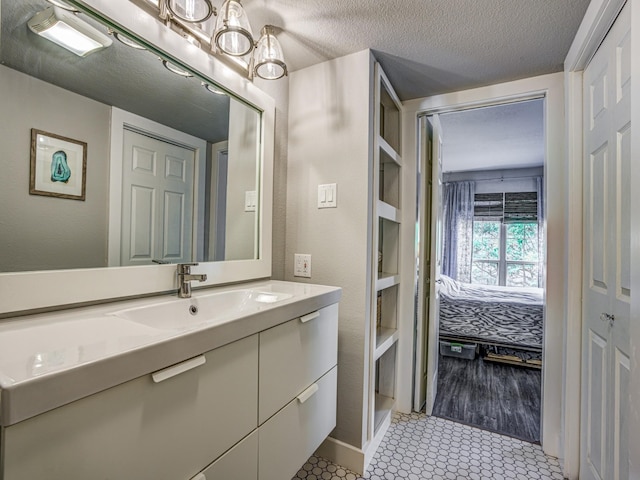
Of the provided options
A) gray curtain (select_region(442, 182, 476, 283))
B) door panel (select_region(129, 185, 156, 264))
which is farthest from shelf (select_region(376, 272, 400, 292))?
gray curtain (select_region(442, 182, 476, 283))

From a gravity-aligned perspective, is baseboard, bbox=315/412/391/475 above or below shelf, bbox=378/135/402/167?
below

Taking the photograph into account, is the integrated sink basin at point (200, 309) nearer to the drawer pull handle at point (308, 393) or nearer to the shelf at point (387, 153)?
the drawer pull handle at point (308, 393)

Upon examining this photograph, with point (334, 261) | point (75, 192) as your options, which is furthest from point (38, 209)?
point (334, 261)

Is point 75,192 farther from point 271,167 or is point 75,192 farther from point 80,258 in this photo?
point 271,167

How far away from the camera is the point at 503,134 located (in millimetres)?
3447

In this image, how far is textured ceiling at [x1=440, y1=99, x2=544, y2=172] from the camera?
2.86m

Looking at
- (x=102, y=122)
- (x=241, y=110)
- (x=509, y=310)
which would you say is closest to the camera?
(x=102, y=122)

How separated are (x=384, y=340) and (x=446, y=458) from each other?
653 millimetres

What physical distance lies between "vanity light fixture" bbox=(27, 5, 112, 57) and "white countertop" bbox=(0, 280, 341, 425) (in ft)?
2.53

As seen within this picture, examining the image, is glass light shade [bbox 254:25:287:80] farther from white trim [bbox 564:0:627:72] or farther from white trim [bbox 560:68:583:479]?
white trim [bbox 560:68:583:479]

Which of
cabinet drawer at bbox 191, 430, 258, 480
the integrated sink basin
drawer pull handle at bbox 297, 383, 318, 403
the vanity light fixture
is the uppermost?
the vanity light fixture

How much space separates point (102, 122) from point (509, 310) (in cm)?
359

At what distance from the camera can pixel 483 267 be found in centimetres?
528

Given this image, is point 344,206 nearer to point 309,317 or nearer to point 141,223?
point 309,317
